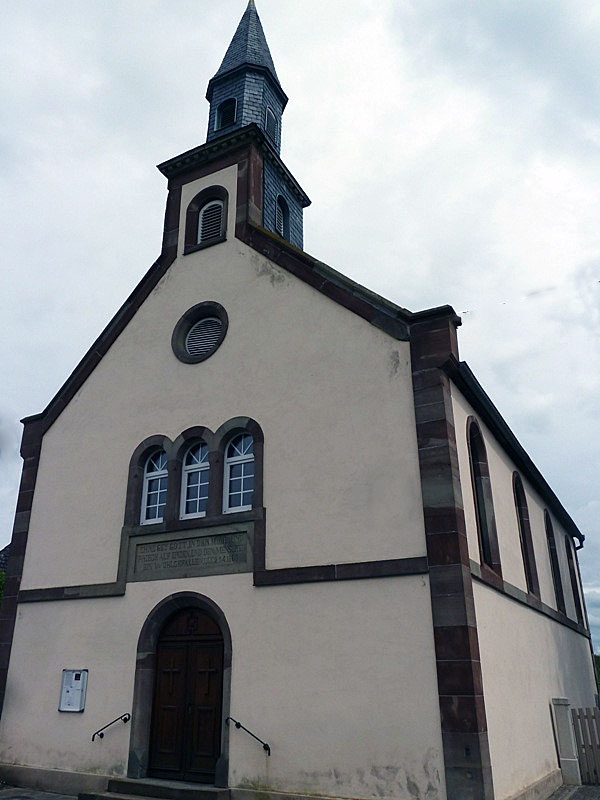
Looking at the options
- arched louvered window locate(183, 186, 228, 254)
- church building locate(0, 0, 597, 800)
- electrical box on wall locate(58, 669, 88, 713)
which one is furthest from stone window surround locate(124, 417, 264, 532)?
arched louvered window locate(183, 186, 228, 254)

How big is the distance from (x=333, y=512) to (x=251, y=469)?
197cm

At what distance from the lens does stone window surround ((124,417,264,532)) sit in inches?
464

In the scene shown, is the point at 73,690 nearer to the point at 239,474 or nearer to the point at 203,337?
the point at 239,474

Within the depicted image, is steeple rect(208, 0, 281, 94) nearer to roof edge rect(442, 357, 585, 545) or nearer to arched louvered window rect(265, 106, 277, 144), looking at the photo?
arched louvered window rect(265, 106, 277, 144)

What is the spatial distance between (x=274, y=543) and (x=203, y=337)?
4828mm

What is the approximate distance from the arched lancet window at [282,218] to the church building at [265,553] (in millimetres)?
947

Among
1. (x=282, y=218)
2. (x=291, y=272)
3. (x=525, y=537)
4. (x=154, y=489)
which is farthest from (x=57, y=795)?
(x=282, y=218)

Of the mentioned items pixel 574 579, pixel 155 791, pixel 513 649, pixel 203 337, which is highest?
pixel 203 337

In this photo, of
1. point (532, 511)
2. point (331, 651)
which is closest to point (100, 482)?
point (331, 651)

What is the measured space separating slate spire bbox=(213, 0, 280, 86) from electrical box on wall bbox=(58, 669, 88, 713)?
50.1 feet

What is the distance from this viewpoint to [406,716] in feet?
29.6

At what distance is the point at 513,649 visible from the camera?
1145 cm

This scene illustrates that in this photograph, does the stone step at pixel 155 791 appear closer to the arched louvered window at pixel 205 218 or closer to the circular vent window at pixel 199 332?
the circular vent window at pixel 199 332

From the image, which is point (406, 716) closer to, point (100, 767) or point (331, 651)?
point (331, 651)
